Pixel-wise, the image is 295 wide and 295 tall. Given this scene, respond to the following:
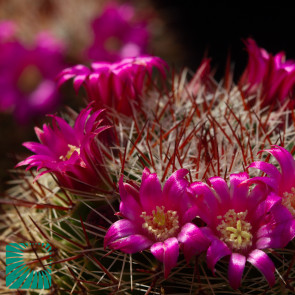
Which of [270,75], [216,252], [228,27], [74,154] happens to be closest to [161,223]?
[216,252]

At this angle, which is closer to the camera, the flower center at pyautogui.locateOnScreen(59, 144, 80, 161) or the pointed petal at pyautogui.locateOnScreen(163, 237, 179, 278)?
Answer: the pointed petal at pyautogui.locateOnScreen(163, 237, 179, 278)

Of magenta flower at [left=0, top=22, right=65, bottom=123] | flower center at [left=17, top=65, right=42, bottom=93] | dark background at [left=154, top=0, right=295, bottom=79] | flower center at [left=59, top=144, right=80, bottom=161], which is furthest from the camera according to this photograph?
dark background at [left=154, top=0, right=295, bottom=79]

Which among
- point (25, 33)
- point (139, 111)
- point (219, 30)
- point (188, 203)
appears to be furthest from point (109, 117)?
point (219, 30)

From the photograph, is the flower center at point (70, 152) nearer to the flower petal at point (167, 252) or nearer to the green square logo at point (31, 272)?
the green square logo at point (31, 272)

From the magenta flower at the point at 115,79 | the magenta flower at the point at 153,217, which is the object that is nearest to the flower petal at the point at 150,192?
the magenta flower at the point at 153,217

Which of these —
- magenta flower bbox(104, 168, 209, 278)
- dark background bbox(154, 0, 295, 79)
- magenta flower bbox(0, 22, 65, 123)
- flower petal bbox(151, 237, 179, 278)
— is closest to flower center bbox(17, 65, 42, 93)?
magenta flower bbox(0, 22, 65, 123)

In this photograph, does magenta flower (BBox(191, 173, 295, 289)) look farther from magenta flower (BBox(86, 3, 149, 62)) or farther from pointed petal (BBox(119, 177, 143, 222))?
magenta flower (BBox(86, 3, 149, 62))

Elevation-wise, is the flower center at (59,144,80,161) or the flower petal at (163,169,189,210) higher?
the flower center at (59,144,80,161)
